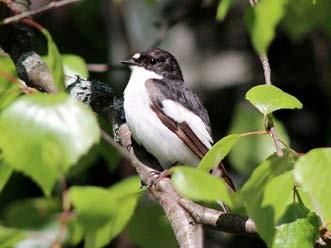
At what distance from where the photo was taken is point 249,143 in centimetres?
494

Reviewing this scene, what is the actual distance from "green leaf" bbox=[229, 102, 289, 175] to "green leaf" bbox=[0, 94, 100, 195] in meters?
2.48

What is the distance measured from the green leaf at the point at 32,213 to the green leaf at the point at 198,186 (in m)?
0.46

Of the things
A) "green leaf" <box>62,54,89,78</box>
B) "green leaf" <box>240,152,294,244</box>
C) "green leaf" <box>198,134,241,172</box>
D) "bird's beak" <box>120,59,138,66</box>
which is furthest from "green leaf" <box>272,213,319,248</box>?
"bird's beak" <box>120,59,138,66</box>

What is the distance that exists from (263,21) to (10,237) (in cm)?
84

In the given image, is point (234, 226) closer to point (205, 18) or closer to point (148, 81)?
point (148, 81)

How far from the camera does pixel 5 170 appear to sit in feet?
8.20

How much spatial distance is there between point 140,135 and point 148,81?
0.72m

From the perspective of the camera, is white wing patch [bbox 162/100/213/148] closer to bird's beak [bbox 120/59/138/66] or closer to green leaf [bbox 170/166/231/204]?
bird's beak [bbox 120/59/138/66]

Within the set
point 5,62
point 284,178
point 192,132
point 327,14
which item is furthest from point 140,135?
point 284,178

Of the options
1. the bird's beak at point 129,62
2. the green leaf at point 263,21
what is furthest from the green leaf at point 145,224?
the bird's beak at point 129,62

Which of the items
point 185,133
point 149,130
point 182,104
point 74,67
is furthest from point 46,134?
point 182,104

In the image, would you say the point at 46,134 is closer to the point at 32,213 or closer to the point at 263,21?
the point at 32,213

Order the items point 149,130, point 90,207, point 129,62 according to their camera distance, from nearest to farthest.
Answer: point 90,207 < point 149,130 < point 129,62

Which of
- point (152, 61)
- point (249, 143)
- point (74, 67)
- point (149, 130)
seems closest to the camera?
point (74, 67)
